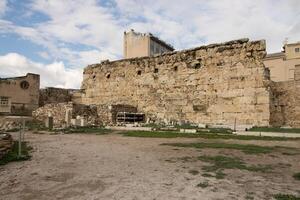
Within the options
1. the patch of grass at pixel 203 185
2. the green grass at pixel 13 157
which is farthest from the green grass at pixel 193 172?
the green grass at pixel 13 157

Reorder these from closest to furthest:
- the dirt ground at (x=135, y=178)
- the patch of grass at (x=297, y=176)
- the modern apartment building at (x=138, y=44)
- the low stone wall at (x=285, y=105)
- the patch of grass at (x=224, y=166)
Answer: the dirt ground at (x=135, y=178)
the patch of grass at (x=297, y=176)
the patch of grass at (x=224, y=166)
the low stone wall at (x=285, y=105)
the modern apartment building at (x=138, y=44)

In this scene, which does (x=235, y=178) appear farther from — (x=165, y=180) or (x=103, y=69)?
(x=103, y=69)

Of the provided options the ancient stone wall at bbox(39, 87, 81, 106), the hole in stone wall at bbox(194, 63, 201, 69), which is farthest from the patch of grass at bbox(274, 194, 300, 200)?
the ancient stone wall at bbox(39, 87, 81, 106)

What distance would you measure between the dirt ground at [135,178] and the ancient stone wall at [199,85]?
7.52 meters

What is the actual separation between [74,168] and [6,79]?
711 inches

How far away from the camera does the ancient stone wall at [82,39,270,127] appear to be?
556 inches

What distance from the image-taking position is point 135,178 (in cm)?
487

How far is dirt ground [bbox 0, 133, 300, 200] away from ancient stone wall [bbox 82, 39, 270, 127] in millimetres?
7517

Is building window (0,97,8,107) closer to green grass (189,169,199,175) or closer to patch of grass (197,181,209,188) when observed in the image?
green grass (189,169,199,175)

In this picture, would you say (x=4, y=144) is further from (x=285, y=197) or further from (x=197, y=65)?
(x=197, y=65)

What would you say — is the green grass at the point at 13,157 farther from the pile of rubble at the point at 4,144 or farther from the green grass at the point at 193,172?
the green grass at the point at 193,172

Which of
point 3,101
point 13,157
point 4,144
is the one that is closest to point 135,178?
point 13,157

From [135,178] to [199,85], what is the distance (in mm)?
11797

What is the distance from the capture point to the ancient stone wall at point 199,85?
46.3ft
